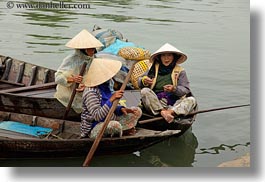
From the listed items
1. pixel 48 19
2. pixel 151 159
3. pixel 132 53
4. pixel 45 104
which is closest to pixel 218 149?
pixel 151 159

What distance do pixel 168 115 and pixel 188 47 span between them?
3.34 meters

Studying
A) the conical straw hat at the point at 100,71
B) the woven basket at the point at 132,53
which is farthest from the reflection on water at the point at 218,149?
the conical straw hat at the point at 100,71

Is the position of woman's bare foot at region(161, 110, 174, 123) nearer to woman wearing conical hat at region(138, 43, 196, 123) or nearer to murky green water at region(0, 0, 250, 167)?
woman wearing conical hat at region(138, 43, 196, 123)

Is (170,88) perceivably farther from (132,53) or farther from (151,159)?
(132,53)

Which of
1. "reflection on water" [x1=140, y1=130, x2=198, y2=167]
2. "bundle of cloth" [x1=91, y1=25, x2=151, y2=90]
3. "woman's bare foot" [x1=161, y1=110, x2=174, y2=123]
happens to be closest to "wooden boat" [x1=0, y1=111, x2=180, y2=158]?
"woman's bare foot" [x1=161, y1=110, x2=174, y2=123]

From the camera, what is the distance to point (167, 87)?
3.60 metres

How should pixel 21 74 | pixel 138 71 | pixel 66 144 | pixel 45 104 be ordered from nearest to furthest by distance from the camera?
1. pixel 66 144
2. pixel 45 104
3. pixel 138 71
4. pixel 21 74

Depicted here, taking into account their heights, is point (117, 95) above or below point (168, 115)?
above

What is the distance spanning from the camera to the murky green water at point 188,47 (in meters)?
3.80

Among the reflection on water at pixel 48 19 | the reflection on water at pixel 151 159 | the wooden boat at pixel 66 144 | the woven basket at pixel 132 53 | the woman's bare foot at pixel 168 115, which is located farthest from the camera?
the reflection on water at pixel 48 19

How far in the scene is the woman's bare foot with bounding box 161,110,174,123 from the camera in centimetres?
355

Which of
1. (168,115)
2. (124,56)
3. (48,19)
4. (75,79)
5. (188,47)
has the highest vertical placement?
(48,19)

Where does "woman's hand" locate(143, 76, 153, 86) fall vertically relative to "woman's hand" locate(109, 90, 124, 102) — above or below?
above

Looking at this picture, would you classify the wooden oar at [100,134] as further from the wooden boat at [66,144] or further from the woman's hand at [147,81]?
the woman's hand at [147,81]
